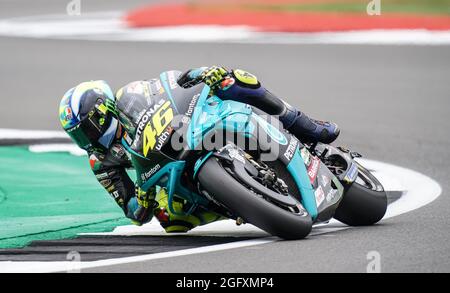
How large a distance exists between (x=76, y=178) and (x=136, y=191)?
2569 millimetres

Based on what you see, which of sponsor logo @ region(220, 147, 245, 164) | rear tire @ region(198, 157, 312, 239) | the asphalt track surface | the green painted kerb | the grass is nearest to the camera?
the asphalt track surface

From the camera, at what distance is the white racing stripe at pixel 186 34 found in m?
17.7

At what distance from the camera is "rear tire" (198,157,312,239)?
244 inches

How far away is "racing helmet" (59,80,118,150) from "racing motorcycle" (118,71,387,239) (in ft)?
0.39

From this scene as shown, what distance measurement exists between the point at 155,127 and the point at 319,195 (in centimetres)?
108

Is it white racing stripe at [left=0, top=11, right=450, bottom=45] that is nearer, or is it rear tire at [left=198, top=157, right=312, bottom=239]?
rear tire at [left=198, top=157, right=312, bottom=239]

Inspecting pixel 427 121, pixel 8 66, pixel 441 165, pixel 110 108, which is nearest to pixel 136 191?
pixel 110 108

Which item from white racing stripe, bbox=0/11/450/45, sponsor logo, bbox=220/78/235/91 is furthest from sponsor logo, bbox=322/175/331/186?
white racing stripe, bbox=0/11/450/45

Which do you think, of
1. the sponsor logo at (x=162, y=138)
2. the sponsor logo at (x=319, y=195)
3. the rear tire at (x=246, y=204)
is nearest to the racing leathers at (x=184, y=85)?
the sponsor logo at (x=162, y=138)

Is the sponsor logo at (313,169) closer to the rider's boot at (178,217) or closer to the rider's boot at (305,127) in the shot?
the rider's boot at (305,127)

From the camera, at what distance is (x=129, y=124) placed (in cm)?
681

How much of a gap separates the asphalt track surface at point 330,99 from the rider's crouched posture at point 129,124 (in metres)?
0.82

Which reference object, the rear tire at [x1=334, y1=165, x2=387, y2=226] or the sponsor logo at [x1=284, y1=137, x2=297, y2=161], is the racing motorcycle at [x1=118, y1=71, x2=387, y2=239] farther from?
the rear tire at [x1=334, y1=165, x2=387, y2=226]
